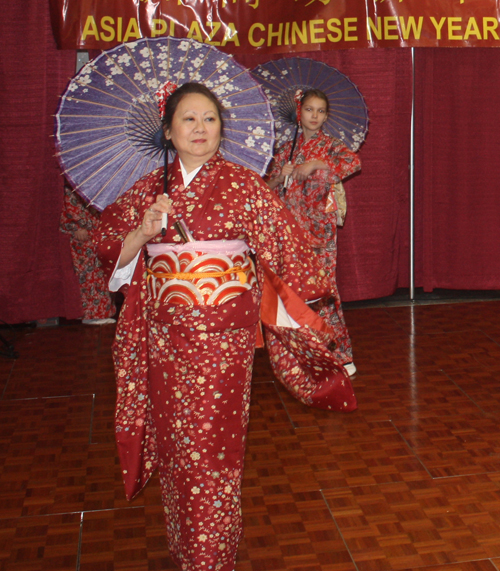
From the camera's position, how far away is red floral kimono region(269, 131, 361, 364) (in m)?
3.68

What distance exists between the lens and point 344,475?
277cm

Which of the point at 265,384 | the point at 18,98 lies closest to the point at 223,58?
the point at 265,384

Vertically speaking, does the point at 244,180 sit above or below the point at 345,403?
above

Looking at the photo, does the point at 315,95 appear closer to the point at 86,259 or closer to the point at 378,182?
the point at 378,182

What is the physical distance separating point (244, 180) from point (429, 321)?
2.95 metres

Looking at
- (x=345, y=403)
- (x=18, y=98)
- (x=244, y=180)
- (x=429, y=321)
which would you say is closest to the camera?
(x=244, y=180)

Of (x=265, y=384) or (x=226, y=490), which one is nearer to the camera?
(x=226, y=490)

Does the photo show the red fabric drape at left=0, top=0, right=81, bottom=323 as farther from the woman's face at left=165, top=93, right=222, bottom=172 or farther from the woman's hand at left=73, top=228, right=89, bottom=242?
the woman's face at left=165, top=93, right=222, bottom=172

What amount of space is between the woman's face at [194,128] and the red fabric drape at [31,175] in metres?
2.58

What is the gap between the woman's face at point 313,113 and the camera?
366 centimetres

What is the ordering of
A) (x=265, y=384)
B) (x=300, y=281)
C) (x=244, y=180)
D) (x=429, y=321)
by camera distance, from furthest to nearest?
(x=429, y=321) < (x=265, y=384) < (x=300, y=281) < (x=244, y=180)

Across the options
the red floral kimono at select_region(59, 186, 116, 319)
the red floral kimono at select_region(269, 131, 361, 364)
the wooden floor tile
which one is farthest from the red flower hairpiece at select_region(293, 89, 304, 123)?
the wooden floor tile

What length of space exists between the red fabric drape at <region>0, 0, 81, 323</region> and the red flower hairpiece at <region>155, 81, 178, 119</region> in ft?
8.25

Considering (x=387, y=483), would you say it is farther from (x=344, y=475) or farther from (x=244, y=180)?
(x=244, y=180)
